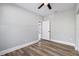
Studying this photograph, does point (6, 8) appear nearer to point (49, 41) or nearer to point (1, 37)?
point (1, 37)

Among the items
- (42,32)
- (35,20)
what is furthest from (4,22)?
(42,32)

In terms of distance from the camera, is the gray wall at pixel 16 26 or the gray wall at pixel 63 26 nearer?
the gray wall at pixel 16 26

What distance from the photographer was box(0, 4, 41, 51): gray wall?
2.23m

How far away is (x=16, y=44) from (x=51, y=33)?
153 cm

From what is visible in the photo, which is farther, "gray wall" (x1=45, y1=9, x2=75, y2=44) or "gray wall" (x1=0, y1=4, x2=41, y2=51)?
"gray wall" (x1=45, y1=9, x2=75, y2=44)

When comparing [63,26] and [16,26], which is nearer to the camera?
[16,26]

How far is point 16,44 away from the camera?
8.11 feet

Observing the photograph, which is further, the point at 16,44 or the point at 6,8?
the point at 16,44

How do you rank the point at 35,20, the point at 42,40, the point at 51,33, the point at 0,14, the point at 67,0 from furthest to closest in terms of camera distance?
1. the point at 51,33
2. the point at 42,40
3. the point at 35,20
4. the point at 0,14
5. the point at 67,0

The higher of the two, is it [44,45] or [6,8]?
[6,8]

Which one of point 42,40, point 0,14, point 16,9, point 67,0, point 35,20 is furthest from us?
point 42,40

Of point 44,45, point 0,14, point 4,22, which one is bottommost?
point 44,45

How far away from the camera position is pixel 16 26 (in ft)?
8.32

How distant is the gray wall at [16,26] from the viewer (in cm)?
223
